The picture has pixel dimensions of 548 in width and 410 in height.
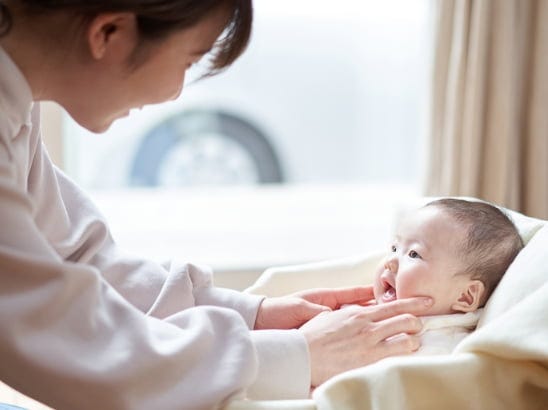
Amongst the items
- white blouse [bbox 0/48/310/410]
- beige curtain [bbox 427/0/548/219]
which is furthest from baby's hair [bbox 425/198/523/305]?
beige curtain [bbox 427/0/548/219]

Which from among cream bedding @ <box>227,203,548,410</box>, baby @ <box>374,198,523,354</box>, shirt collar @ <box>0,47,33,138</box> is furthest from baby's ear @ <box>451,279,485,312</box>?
shirt collar @ <box>0,47,33,138</box>

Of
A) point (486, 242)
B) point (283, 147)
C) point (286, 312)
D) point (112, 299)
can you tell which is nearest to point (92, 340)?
point (112, 299)

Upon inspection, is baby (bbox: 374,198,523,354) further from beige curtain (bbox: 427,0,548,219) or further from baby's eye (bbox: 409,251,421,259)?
beige curtain (bbox: 427,0,548,219)

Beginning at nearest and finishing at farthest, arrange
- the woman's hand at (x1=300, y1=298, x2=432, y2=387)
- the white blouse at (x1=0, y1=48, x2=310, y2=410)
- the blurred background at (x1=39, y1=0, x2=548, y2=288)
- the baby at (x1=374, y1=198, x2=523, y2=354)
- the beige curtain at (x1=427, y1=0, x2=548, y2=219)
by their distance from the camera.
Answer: the white blouse at (x1=0, y1=48, x2=310, y2=410)
the woman's hand at (x1=300, y1=298, x2=432, y2=387)
the baby at (x1=374, y1=198, x2=523, y2=354)
the beige curtain at (x1=427, y1=0, x2=548, y2=219)
the blurred background at (x1=39, y1=0, x2=548, y2=288)

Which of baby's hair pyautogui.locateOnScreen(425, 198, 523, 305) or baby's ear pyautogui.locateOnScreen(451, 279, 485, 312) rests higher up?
baby's hair pyautogui.locateOnScreen(425, 198, 523, 305)

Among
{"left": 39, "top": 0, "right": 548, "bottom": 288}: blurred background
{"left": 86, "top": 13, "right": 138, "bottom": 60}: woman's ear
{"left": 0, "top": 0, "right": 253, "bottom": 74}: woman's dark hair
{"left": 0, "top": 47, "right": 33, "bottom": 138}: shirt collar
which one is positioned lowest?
{"left": 39, "top": 0, "right": 548, "bottom": 288}: blurred background

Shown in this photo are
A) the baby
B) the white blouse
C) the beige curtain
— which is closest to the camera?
the white blouse

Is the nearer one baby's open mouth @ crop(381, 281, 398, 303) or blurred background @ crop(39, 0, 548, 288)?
baby's open mouth @ crop(381, 281, 398, 303)

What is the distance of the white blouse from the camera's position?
93cm

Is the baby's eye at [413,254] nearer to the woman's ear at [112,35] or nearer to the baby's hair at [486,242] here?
the baby's hair at [486,242]

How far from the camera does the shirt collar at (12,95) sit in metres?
1.01

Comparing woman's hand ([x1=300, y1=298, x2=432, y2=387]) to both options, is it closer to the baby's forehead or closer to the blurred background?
the baby's forehead

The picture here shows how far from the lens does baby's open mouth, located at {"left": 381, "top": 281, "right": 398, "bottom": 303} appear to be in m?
1.36

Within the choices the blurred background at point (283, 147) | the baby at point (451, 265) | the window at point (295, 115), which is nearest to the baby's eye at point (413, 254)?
the baby at point (451, 265)
